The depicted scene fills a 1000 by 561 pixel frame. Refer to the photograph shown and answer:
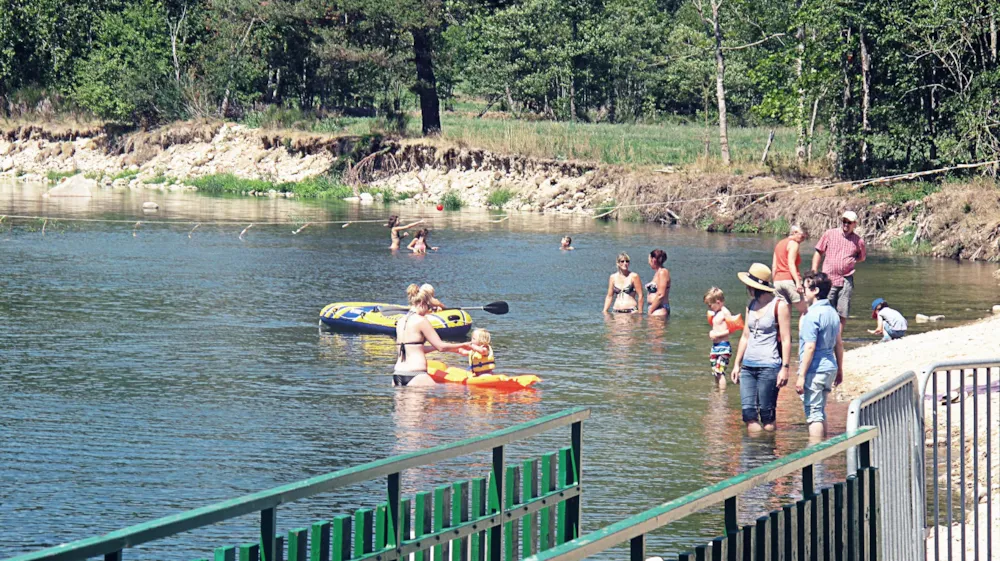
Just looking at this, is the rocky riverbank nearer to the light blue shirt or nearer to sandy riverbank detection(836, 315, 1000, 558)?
sandy riverbank detection(836, 315, 1000, 558)

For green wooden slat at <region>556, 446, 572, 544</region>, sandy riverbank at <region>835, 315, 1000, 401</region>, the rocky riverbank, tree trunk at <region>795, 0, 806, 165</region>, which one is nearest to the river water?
sandy riverbank at <region>835, 315, 1000, 401</region>

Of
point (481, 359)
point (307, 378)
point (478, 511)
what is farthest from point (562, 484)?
point (307, 378)

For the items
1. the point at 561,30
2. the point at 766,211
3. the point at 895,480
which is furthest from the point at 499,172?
the point at 895,480

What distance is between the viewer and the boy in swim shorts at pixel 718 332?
1378 cm

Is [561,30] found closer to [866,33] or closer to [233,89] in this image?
[233,89]

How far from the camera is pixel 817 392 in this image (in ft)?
36.7

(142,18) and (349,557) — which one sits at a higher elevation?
(142,18)

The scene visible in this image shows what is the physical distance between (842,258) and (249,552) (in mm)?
12579

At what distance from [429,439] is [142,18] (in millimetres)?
58106

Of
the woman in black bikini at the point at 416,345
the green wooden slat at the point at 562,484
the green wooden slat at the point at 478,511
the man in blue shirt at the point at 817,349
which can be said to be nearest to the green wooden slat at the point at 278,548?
the green wooden slat at the point at 478,511

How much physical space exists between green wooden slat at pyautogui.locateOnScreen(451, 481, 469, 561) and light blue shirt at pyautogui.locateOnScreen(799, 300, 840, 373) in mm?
6019

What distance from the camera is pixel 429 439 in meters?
A: 12.2

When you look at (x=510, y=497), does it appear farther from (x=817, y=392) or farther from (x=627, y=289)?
(x=627, y=289)

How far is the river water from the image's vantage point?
10398mm
